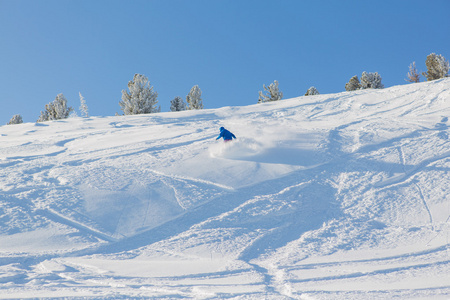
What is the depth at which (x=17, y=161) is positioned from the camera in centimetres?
813

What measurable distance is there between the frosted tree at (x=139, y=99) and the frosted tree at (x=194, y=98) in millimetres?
5529

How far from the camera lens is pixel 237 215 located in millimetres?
5180

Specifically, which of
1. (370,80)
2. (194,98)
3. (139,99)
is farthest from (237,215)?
(370,80)

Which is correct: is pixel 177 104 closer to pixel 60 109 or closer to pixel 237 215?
pixel 60 109

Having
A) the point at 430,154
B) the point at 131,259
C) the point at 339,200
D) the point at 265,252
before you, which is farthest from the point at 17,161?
the point at 430,154

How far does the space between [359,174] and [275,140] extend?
224 centimetres

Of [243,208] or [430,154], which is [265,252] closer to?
[243,208]

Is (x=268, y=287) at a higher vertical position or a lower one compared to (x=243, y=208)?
lower

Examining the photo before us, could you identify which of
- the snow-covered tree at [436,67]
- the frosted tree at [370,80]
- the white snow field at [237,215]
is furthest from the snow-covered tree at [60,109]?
the snow-covered tree at [436,67]

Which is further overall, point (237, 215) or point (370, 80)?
point (370, 80)

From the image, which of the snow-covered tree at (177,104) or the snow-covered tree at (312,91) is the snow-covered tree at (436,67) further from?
the snow-covered tree at (177,104)

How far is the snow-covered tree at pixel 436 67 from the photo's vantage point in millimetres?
29156

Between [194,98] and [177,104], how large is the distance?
7.25ft

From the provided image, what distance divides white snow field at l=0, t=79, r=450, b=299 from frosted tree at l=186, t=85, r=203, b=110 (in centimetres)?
2393
